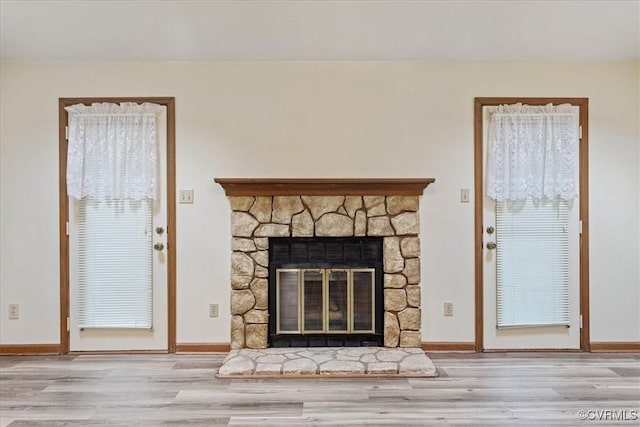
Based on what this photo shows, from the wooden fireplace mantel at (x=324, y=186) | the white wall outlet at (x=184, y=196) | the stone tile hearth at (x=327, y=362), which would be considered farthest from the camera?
the white wall outlet at (x=184, y=196)

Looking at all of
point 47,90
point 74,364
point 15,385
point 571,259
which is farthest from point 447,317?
point 47,90

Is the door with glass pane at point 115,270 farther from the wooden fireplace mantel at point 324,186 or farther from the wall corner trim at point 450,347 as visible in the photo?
the wall corner trim at point 450,347

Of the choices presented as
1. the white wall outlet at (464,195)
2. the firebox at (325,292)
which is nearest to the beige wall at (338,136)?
the white wall outlet at (464,195)

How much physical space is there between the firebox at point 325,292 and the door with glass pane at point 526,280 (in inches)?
37.0

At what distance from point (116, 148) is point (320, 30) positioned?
1885mm

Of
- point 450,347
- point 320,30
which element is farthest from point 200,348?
point 320,30

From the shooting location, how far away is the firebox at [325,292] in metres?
3.49

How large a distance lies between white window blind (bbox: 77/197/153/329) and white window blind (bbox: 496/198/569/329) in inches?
115

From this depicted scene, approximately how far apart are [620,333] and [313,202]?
278 centimetres

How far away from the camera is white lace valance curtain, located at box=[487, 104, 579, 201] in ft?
11.3

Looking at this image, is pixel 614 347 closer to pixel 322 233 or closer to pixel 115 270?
pixel 322 233

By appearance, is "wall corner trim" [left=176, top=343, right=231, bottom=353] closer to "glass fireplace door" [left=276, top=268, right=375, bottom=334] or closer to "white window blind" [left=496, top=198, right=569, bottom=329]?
"glass fireplace door" [left=276, top=268, right=375, bottom=334]

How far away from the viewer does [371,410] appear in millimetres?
2461

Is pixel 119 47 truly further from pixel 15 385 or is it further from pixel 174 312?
pixel 15 385
